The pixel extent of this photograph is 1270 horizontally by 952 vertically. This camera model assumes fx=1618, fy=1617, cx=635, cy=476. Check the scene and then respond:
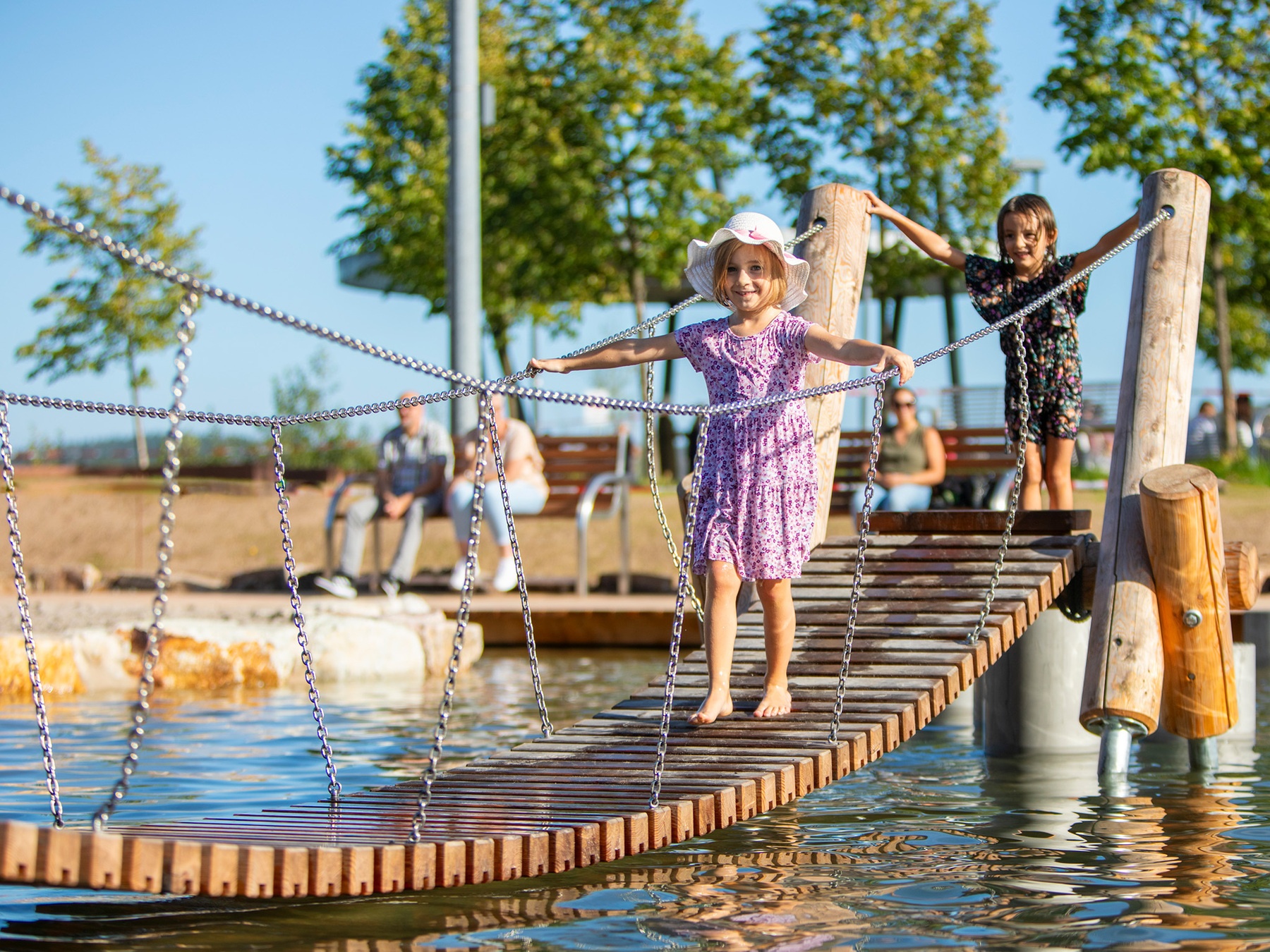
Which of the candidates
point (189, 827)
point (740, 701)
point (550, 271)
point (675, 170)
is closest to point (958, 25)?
point (675, 170)

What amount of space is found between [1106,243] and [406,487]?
5.48 meters

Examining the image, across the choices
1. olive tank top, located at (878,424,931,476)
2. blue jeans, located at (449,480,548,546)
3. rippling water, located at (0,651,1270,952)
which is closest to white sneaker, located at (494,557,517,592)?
blue jeans, located at (449,480,548,546)

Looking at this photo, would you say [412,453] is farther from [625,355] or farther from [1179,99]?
[1179,99]

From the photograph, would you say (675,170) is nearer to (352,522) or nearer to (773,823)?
(352,522)

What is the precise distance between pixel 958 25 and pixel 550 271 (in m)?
6.57

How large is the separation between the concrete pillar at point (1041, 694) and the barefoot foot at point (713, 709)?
1.85 metres

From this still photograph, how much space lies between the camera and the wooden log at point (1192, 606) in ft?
17.2

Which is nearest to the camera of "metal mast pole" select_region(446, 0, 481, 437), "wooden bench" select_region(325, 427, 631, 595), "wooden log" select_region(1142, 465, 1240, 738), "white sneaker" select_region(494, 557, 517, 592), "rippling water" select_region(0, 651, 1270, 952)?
"rippling water" select_region(0, 651, 1270, 952)

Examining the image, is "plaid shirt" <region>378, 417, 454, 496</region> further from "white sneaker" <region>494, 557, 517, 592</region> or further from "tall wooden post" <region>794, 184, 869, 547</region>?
"tall wooden post" <region>794, 184, 869, 547</region>

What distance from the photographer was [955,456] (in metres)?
11.4

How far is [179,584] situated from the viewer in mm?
13086

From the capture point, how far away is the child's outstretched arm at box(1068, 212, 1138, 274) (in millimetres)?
6023

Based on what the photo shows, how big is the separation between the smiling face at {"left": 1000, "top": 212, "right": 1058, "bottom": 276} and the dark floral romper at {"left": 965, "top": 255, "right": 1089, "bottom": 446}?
0.05m

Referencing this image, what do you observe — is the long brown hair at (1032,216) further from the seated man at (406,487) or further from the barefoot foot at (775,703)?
the seated man at (406,487)
